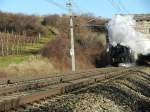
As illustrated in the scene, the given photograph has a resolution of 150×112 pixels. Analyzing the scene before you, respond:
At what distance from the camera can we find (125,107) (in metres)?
13.3

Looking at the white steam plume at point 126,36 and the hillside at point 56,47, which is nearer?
the white steam plume at point 126,36

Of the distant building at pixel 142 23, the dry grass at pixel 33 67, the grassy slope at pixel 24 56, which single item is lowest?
the dry grass at pixel 33 67

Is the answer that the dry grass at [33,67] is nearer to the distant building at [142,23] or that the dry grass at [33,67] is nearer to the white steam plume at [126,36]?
the white steam plume at [126,36]

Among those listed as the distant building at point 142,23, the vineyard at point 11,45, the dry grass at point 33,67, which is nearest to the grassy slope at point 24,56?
the vineyard at point 11,45

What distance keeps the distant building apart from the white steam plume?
485 cm

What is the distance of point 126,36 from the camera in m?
53.1

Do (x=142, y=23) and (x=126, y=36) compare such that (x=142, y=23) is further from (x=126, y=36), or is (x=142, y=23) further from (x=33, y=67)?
(x=33, y=67)

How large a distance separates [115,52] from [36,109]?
40150mm

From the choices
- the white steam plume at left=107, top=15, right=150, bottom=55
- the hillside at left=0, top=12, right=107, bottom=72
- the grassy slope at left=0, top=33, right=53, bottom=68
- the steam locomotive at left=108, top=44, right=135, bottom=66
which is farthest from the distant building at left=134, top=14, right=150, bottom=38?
the grassy slope at left=0, top=33, right=53, bottom=68

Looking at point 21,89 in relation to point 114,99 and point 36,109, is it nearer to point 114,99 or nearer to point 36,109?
point 114,99

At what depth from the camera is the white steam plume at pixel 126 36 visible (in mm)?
51531

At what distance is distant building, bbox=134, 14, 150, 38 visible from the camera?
62.4m

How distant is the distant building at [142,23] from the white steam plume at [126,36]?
4847mm

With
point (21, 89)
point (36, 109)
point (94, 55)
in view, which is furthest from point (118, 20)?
point (36, 109)
